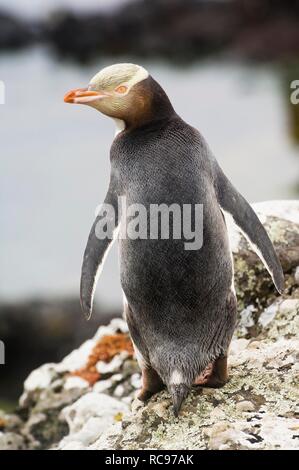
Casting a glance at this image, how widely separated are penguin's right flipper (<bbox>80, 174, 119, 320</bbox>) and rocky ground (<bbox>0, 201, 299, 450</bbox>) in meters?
0.31

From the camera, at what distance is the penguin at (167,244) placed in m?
2.04

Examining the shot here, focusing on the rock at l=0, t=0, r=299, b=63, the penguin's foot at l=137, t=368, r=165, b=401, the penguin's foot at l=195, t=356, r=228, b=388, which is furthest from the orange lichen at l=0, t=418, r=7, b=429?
the rock at l=0, t=0, r=299, b=63

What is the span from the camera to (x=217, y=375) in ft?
7.03

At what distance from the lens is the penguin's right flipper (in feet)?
6.98

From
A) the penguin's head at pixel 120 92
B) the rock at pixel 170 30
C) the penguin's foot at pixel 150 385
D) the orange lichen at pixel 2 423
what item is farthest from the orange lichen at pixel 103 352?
the rock at pixel 170 30

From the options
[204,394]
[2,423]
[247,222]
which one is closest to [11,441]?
[2,423]

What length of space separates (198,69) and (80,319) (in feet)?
57.7

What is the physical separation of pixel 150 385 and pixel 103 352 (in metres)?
0.76

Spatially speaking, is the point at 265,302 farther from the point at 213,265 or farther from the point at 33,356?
the point at 33,356

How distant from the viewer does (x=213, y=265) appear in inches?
81.4

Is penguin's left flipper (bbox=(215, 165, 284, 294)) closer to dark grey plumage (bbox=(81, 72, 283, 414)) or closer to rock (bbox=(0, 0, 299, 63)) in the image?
dark grey plumage (bbox=(81, 72, 283, 414))

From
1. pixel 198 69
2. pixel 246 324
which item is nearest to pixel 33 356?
pixel 246 324

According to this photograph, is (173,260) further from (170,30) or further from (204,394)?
(170,30)

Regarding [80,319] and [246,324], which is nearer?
[246,324]
